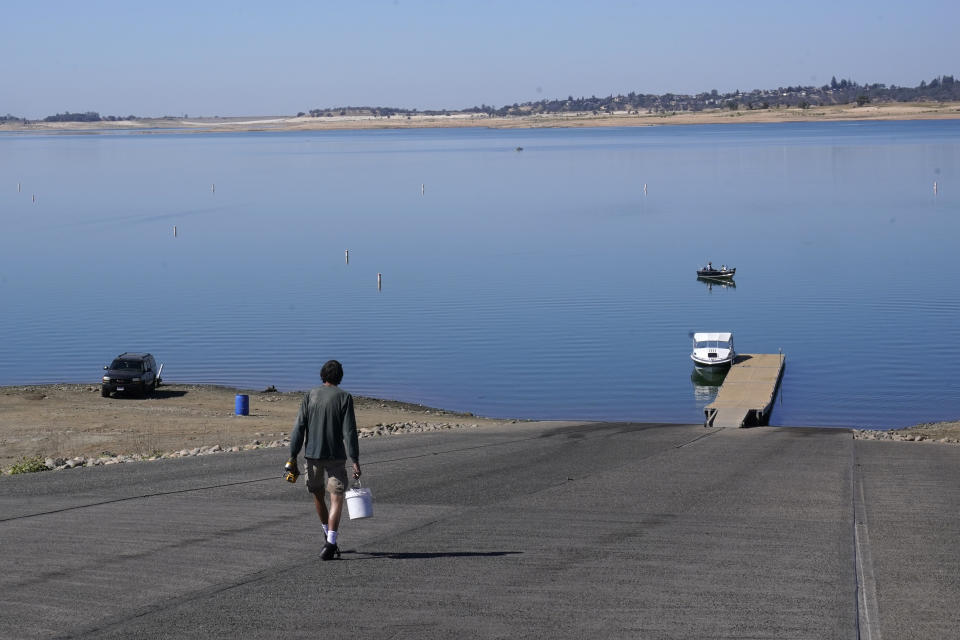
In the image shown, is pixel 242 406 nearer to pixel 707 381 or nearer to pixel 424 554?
pixel 707 381

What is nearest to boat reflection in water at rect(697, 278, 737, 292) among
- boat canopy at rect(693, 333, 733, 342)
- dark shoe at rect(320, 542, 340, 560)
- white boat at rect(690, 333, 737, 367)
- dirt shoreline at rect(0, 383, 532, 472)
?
white boat at rect(690, 333, 737, 367)

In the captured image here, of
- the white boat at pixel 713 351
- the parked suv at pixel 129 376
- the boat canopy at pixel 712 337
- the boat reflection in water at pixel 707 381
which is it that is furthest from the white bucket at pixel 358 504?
the boat canopy at pixel 712 337

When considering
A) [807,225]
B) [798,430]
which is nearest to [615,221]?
[807,225]

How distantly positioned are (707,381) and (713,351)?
173 centimetres

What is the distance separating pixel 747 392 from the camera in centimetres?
4572

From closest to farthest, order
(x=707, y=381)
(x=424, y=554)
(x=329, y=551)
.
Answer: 1. (x=329, y=551)
2. (x=424, y=554)
3. (x=707, y=381)

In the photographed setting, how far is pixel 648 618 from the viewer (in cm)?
1231

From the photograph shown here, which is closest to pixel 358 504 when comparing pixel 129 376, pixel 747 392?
pixel 129 376

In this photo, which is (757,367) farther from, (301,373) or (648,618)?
(648,618)

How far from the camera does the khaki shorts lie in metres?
13.9

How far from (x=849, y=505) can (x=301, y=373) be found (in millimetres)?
33776

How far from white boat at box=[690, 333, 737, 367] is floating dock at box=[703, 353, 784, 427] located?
0.51 m

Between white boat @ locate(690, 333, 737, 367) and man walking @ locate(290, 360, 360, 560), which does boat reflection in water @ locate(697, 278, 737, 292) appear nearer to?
white boat @ locate(690, 333, 737, 367)

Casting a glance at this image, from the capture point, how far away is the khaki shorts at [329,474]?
13.9 metres
